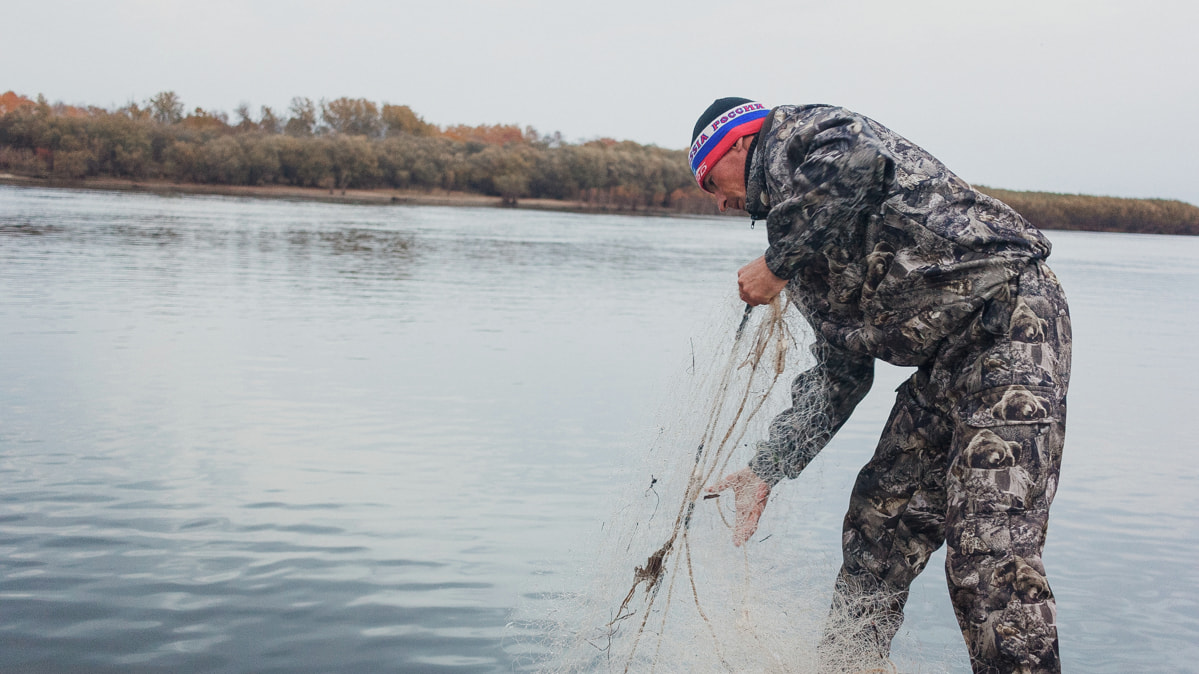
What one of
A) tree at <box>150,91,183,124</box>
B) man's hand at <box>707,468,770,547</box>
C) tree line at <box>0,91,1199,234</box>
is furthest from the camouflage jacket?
tree at <box>150,91,183,124</box>

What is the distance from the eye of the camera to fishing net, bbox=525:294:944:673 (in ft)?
9.17

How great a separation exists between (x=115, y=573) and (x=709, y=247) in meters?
33.2

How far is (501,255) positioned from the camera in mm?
24531

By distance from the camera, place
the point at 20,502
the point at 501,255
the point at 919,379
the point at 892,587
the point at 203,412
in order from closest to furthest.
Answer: the point at 919,379
the point at 892,587
the point at 20,502
the point at 203,412
the point at 501,255

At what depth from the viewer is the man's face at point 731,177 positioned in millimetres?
2619

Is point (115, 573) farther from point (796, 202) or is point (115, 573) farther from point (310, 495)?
point (796, 202)

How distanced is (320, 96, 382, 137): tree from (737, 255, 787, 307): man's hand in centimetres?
10283

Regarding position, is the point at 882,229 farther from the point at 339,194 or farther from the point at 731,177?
the point at 339,194

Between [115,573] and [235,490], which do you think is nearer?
[115,573]

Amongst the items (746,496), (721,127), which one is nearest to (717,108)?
(721,127)

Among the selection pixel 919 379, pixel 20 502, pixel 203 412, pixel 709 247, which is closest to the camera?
pixel 919 379

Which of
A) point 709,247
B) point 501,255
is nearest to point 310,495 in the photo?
point 501,255

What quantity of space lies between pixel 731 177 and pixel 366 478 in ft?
10.7

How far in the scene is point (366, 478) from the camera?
5.21 m
